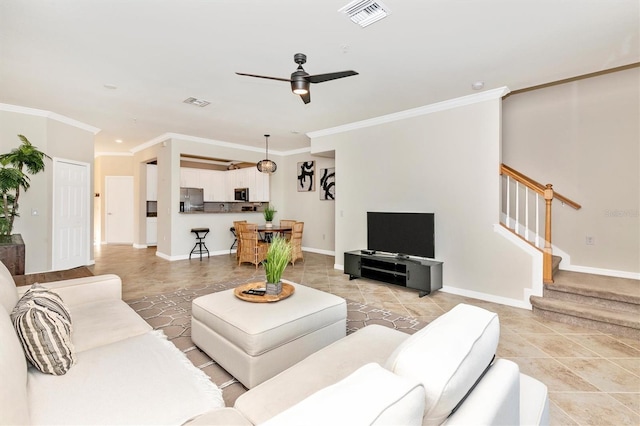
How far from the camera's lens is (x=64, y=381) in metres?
1.37

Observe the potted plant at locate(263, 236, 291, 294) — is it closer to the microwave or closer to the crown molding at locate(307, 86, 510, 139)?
the crown molding at locate(307, 86, 510, 139)

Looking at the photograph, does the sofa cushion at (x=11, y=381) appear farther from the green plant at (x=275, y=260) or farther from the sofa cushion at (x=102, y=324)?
the green plant at (x=275, y=260)

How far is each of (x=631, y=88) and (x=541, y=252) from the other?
243 cm

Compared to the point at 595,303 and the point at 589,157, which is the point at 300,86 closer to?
the point at 595,303

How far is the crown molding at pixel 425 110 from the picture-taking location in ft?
13.1

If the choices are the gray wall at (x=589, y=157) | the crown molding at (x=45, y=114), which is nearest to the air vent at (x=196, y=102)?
the crown molding at (x=45, y=114)

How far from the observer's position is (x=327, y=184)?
25.0 ft

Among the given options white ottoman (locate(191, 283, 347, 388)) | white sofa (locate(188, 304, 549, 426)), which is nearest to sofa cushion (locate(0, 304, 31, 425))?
white sofa (locate(188, 304, 549, 426))

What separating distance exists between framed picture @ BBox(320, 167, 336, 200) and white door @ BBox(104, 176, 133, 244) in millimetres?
5975

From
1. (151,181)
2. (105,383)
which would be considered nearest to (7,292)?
(105,383)

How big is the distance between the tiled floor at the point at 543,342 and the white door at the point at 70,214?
1.58ft

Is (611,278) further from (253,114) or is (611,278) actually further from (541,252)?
(253,114)

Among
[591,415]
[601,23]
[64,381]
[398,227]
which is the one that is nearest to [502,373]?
[591,415]

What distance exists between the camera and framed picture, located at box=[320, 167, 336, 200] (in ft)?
24.7
